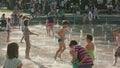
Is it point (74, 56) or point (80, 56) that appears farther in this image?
point (80, 56)

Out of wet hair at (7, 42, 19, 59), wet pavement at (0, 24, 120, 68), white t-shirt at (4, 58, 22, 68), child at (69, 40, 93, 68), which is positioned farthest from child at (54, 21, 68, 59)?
wet hair at (7, 42, 19, 59)

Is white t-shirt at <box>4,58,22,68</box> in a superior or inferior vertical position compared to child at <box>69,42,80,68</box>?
superior

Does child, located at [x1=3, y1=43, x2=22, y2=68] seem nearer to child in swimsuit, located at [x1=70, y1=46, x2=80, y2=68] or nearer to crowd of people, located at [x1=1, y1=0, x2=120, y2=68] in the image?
crowd of people, located at [x1=1, y1=0, x2=120, y2=68]

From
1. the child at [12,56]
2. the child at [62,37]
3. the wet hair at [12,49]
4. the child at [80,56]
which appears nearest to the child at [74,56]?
the child at [80,56]

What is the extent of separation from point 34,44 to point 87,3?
2128cm

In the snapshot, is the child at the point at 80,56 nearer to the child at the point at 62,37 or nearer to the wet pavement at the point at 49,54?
the wet pavement at the point at 49,54

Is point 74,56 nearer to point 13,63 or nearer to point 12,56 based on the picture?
point 13,63

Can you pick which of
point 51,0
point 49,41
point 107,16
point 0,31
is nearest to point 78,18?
point 107,16

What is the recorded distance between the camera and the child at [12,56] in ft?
21.5

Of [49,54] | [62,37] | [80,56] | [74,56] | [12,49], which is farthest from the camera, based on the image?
[49,54]

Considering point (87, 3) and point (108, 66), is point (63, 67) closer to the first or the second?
point (108, 66)

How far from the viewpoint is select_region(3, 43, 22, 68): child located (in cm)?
654

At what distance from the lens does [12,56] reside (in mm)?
6668

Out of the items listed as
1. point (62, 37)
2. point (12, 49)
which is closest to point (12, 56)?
point (12, 49)
